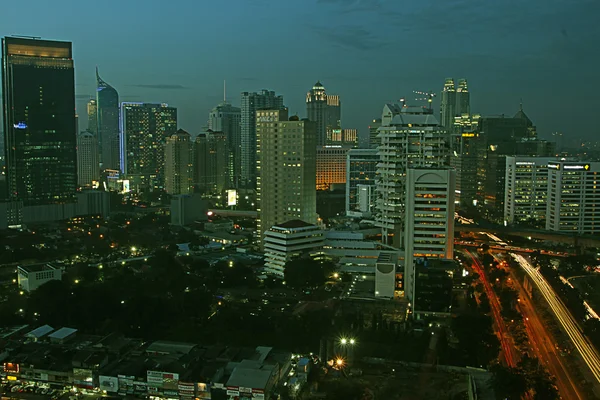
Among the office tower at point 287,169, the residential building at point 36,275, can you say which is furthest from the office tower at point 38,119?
the residential building at point 36,275

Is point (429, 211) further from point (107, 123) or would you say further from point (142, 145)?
point (107, 123)

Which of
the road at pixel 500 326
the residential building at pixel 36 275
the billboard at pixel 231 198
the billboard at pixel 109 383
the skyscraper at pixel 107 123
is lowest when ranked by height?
the billboard at pixel 109 383

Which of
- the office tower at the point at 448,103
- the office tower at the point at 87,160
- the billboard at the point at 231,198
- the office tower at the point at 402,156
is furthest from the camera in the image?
the office tower at the point at 448,103

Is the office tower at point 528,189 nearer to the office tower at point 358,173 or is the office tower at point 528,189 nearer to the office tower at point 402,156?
the office tower at point 358,173

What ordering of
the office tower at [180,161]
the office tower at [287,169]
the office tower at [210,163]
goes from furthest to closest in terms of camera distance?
1. the office tower at [210,163]
2. the office tower at [180,161]
3. the office tower at [287,169]

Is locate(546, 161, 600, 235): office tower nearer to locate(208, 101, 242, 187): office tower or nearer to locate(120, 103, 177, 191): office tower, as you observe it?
locate(208, 101, 242, 187): office tower

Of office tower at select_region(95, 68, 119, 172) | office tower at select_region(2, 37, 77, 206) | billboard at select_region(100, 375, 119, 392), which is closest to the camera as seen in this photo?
billboard at select_region(100, 375, 119, 392)

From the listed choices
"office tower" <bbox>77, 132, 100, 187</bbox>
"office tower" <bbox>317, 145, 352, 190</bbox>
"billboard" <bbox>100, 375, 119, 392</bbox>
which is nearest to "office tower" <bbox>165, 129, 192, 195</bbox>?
"office tower" <bbox>317, 145, 352, 190</bbox>
